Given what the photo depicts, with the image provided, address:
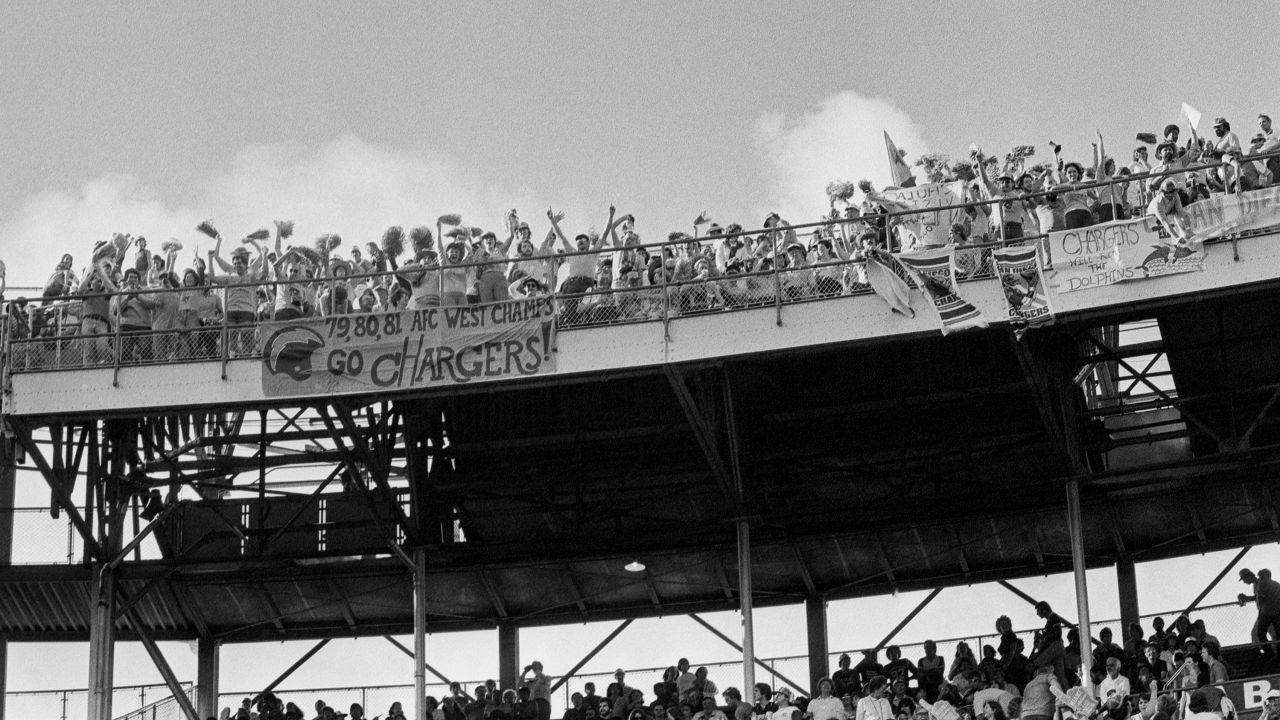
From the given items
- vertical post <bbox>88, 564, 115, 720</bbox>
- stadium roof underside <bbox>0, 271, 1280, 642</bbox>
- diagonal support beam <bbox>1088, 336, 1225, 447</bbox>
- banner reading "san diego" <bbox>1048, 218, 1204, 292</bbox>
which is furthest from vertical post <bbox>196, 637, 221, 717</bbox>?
banner reading "san diego" <bbox>1048, 218, 1204, 292</bbox>

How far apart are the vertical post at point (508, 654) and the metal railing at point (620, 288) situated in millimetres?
7364

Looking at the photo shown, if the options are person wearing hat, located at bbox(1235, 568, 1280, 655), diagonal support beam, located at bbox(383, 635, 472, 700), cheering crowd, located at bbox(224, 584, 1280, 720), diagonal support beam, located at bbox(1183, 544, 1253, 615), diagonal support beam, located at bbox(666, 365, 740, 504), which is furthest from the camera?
Answer: diagonal support beam, located at bbox(383, 635, 472, 700)

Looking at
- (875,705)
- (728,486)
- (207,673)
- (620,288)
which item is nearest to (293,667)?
(207,673)

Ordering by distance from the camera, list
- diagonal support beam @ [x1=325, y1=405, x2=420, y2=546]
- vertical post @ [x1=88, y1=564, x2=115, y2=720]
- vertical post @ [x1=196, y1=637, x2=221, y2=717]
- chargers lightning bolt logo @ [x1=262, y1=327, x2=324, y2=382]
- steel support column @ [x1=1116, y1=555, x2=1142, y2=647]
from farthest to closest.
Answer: vertical post @ [x1=196, y1=637, x2=221, y2=717]
steel support column @ [x1=1116, y1=555, x2=1142, y2=647]
vertical post @ [x1=88, y1=564, x2=115, y2=720]
diagonal support beam @ [x1=325, y1=405, x2=420, y2=546]
chargers lightning bolt logo @ [x1=262, y1=327, x2=324, y2=382]

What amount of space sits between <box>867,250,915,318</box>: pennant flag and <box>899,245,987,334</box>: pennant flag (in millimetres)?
189

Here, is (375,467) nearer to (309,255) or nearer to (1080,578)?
(309,255)

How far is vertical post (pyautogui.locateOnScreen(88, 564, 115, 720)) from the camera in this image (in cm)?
2895

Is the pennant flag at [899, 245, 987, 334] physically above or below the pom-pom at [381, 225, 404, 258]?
below

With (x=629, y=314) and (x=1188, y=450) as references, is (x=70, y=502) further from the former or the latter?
(x=1188, y=450)

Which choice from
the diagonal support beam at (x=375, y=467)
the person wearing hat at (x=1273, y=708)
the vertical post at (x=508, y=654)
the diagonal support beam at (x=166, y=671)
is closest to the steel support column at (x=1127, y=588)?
the vertical post at (x=508, y=654)

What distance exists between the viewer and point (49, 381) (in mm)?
27297

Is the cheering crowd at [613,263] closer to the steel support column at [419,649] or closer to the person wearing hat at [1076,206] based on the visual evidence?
the person wearing hat at [1076,206]

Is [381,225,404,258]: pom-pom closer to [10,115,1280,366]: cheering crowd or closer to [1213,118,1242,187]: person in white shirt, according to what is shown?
[10,115,1280,366]: cheering crowd

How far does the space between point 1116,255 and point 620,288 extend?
615 centimetres
